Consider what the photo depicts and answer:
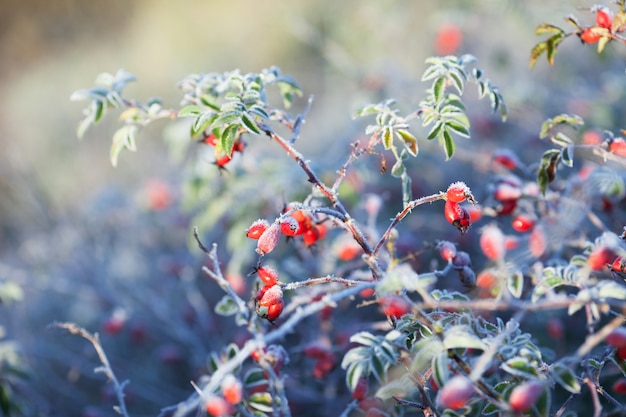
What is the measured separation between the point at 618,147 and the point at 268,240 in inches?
33.1

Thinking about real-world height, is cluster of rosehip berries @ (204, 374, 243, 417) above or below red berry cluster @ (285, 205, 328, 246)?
below

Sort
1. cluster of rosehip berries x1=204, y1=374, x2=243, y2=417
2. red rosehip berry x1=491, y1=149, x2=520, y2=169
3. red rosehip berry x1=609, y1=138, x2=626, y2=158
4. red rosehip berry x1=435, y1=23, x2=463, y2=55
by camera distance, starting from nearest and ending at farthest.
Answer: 1. cluster of rosehip berries x1=204, y1=374, x2=243, y2=417
2. red rosehip berry x1=609, y1=138, x2=626, y2=158
3. red rosehip berry x1=491, y1=149, x2=520, y2=169
4. red rosehip berry x1=435, y1=23, x2=463, y2=55

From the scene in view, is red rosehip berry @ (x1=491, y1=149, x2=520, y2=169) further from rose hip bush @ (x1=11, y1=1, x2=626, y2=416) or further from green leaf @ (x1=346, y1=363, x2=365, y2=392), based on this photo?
green leaf @ (x1=346, y1=363, x2=365, y2=392)

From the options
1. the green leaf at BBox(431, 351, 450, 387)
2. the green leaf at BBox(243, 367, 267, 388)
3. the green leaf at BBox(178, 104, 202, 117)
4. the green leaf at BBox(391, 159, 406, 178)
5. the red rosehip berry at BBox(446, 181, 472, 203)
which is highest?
the green leaf at BBox(178, 104, 202, 117)

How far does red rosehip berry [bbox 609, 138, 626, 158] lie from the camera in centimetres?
131

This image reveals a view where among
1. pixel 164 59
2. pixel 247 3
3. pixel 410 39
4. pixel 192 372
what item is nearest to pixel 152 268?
pixel 192 372

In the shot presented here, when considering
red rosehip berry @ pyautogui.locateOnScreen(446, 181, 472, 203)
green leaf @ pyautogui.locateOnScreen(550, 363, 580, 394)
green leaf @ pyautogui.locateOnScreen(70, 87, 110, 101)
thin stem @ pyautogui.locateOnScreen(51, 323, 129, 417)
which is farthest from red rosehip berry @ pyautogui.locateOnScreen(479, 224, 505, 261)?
green leaf @ pyautogui.locateOnScreen(70, 87, 110, 101)

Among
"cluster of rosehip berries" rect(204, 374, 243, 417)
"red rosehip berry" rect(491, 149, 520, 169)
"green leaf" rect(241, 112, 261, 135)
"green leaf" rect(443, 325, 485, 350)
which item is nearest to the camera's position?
"green leaf" rect(443, 325, 485, 350)

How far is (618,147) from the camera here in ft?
4.32

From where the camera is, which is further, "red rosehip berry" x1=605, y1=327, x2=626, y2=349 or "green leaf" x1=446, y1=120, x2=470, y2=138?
"green leaf" x1=446, y1=120, x2=470, y2=138

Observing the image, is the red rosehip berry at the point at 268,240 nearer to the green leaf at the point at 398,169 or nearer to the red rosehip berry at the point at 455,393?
the green leaf at the point at 398,169

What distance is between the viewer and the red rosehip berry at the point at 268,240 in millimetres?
1148

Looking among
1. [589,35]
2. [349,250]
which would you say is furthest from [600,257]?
[349,250]

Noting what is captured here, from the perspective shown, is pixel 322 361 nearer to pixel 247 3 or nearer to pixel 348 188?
pixel 348 188
